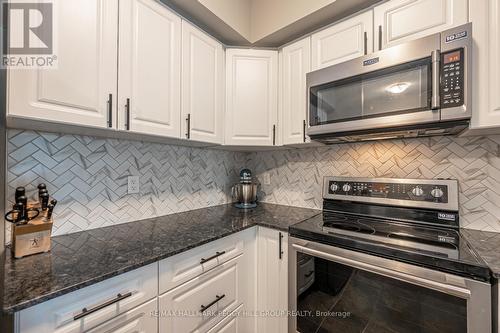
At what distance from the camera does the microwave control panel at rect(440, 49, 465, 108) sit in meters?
1.02

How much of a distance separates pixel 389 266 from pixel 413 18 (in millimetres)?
1301

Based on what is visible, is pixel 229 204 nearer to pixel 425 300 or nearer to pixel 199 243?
pixel 199 243

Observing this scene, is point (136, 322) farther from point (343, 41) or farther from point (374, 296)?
point (343, 41)

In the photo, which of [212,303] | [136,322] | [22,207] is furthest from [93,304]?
[212,303]

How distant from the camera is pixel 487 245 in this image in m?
1.03

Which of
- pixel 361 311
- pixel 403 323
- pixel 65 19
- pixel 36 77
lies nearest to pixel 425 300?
pixel 403 323

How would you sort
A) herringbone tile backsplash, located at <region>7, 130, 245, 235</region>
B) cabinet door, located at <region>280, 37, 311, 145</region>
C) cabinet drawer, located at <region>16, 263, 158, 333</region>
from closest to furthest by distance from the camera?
cabinet drawer, located at <region>16, 263, 158, 333</region>, herringbone tile backsplash, located at <region>7, 130, 245, 235</region>, cabinet door, located at <region>280, 37, 311, 145</region>

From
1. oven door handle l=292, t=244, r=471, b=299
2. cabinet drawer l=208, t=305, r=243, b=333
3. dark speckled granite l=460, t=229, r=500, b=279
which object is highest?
dark speckled granite l=460, t=229, r=500, b=279

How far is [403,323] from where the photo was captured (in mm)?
965

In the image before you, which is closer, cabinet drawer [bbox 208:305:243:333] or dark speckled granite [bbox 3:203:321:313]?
dark speckled granite [bbox 3:203:321:313]

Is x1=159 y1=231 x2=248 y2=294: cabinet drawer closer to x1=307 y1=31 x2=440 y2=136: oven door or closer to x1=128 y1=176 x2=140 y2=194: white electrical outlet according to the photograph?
x1=128 y1=176 x2=140 y2=194: white electrical outlet

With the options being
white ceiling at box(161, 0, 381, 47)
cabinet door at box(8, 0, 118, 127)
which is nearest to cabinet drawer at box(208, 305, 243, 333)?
cabinet door at box(8, 0, 118, 127)

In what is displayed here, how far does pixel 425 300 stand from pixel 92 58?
1.80 metres

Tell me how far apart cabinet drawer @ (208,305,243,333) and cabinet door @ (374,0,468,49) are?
1869 mm
